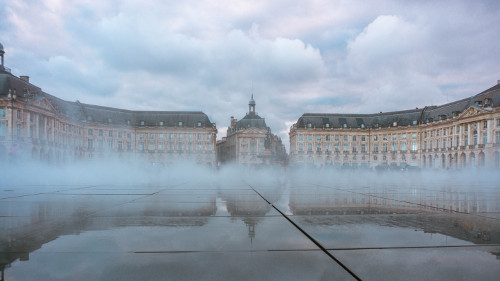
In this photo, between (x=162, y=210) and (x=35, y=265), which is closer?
(x=35, y=265)

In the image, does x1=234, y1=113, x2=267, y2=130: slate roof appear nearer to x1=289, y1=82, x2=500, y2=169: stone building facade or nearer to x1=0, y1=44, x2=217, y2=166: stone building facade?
x1=289, y1=82, x2=500, y2=169: stone building facade

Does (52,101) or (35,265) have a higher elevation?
(52,101)

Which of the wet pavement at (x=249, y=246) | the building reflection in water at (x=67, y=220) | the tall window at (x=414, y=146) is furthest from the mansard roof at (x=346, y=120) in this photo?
the wet pavement at (x=249, y=246)

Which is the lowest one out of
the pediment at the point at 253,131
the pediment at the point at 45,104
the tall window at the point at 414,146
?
the tall window at the point at 414,146

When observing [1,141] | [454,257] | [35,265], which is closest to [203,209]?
[35,265]

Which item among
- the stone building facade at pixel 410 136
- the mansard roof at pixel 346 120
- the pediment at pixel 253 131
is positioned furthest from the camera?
the pediment at pixel 253 131

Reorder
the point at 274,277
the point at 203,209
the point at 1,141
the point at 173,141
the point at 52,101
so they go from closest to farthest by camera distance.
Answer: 1. the point at 274,277
2. the point at 203,209
3. the point at 1,141
4. the point at 52,101
5. the point at 173,141

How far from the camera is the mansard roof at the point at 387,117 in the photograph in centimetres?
8450

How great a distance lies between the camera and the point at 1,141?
58812mm

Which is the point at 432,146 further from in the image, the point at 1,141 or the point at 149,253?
the point at 149,253

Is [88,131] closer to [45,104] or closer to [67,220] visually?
[45,104]

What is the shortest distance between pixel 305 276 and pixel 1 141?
228 feet

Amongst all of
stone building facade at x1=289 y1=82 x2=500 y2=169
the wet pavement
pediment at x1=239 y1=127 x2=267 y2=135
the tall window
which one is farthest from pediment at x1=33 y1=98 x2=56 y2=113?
the tall window

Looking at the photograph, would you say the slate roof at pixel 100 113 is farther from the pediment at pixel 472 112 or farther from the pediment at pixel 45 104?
the pediment at pixel 472 112
